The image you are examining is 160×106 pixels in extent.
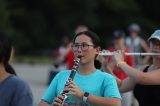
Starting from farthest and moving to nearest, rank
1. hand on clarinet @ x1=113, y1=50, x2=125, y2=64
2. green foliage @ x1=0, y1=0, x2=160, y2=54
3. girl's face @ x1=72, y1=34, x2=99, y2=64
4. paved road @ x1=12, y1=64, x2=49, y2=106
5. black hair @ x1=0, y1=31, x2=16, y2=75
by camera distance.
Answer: green foliage @ x1=0, y1=0, x2=160, y2=54 → paved road @ x1=12, y1=64, x2=49, y2=106 → hand on clarinet @ x1=113, y1=50, x2=125, y2=64 → girl's face @ x1=72, y1=34, x2=99, y2=64 → black hair @ x1=0, y1=31, x2=16, y2=75

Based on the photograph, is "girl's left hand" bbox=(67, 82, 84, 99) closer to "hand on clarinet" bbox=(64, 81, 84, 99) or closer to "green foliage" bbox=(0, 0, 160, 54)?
"hand on clarinet" bbox=(64, 81, 84, 99)

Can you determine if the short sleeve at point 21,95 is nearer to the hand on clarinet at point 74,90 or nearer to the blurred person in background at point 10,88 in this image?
the blurred person in background at point 10,88

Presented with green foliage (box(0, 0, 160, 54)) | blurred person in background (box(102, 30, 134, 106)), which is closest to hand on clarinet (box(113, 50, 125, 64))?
blurred person in background (box(102, 30, 134, 106))

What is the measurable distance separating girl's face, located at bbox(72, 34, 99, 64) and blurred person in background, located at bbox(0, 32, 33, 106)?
72 centimetres

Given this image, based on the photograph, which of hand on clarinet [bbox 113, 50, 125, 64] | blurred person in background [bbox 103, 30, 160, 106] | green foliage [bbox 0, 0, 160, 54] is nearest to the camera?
blurred person in background [bbox 103, 30, 160, 106]

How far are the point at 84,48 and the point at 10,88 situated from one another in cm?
86

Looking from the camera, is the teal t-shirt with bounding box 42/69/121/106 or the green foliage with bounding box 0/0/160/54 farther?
the green foliage with bounding box 0/0/160/54

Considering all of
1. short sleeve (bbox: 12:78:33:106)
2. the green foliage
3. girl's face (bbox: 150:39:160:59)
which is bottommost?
short sleeve (bbox: 12:78:33:106)

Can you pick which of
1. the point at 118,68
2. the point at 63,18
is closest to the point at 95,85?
the point at 118,68

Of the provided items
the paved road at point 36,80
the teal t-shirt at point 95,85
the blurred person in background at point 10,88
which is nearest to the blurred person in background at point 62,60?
the paved road at point 36,80

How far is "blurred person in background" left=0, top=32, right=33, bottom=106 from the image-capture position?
4.75 meters

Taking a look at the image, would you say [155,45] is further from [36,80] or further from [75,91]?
[36,80]

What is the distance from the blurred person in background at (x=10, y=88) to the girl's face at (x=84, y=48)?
722mm

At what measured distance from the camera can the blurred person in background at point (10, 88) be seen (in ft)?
15.6
